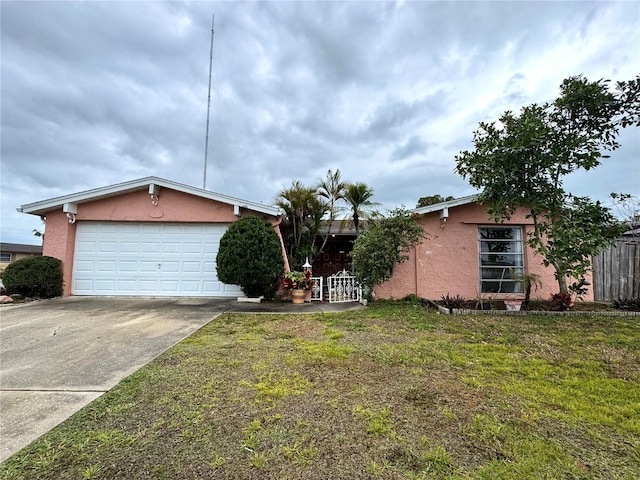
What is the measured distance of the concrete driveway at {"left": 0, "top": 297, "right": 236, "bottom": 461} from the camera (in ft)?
8.41

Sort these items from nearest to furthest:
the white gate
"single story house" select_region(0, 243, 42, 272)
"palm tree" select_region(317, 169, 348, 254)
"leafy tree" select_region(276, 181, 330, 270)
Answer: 1. the white gate
2. "leafy tree" select_region(276, 181, 330, 270)
3. "palm tree" select_region(317, 169, 348, 254)
4. "single story house" select_region(0, 243, 42, 272)

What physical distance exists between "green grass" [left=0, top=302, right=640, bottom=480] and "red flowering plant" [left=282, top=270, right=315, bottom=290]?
4.28 meters

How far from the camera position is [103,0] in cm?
756

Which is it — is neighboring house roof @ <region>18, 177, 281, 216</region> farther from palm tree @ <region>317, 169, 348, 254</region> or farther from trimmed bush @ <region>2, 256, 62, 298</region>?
palm tree @ <region>317, 169, 348, 254</region>

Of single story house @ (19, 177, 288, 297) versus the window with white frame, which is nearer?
the window with white frame

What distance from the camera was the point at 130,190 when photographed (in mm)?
9562

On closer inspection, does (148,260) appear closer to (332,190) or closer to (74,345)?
(74,345)

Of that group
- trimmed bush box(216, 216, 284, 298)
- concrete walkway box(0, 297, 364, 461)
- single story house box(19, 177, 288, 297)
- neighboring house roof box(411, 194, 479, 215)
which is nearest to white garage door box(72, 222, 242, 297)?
single story house box(19, 177, 288, 297)

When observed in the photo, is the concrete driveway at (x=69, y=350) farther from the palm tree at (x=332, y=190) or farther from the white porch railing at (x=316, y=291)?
the palm tree at (x=332, y=190)

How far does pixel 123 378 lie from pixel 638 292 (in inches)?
478

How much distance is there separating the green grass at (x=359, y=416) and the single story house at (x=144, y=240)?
5783 millimetres

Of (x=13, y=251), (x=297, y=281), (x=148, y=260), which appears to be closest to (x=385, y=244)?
(x=297, y=281)

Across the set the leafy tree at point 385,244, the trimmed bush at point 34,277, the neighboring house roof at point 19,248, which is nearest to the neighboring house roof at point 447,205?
the leafy tree at point 385,244

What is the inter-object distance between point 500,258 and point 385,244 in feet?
13.9
